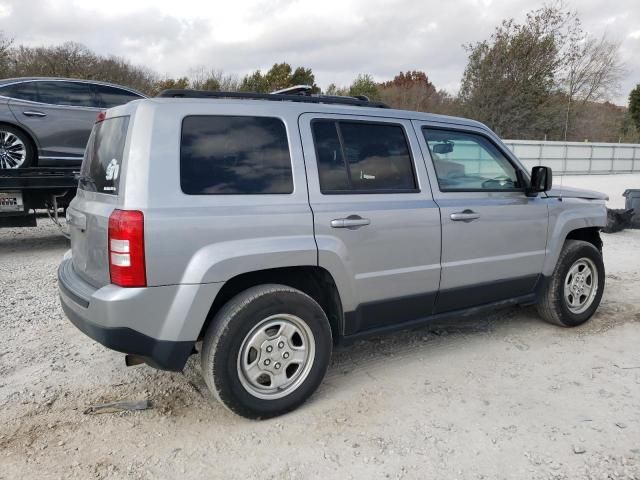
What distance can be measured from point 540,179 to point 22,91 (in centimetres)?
717

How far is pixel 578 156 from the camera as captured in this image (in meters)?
26.5

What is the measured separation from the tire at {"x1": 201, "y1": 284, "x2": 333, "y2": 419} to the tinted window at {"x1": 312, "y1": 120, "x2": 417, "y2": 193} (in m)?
0.77

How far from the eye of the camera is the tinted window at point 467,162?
377 cm

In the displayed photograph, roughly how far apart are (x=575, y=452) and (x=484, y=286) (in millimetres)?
1432

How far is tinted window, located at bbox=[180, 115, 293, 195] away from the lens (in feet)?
9.21

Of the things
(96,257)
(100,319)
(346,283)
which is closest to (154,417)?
(100,319)

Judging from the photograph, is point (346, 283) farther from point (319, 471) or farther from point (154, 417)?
point (154, 417)

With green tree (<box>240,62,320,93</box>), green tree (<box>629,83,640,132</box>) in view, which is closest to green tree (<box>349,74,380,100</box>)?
green tree (<box>240,62,320,93</box>)

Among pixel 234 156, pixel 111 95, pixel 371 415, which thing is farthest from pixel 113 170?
pixel 111 95

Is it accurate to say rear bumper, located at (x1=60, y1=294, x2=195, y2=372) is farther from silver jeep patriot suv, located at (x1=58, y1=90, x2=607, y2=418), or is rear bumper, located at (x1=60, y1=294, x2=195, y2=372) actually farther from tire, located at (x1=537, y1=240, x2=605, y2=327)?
tire, located at (x1=537, y1=240, x2=605, y2=327)

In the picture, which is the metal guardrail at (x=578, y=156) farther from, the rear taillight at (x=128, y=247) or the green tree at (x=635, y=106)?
the rear taillight at (x=128, y=247)

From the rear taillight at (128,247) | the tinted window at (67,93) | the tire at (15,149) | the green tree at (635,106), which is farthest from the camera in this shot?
the green tree at (635,106)

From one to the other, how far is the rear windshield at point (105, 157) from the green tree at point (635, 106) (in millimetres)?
48244

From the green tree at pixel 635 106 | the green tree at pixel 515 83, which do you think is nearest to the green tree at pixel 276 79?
the green tree at pixel 515 83
